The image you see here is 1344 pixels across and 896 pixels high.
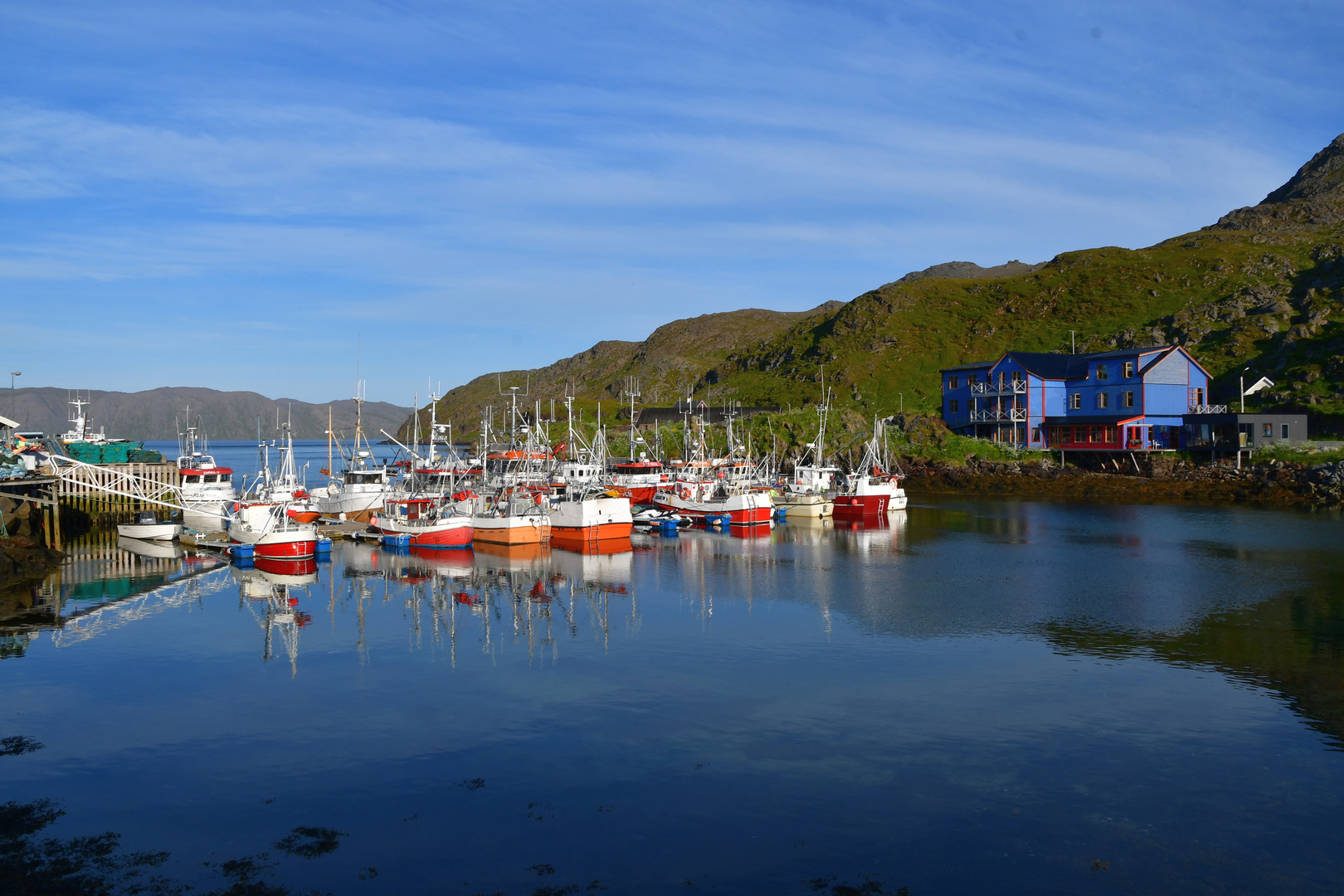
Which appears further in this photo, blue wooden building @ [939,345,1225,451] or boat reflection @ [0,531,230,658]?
blue wooden building @ [939,345,1225,451]

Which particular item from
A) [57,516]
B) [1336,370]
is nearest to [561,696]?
[57,516]

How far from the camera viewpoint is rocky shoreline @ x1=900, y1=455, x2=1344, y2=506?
2995 inches

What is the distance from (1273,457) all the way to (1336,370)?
2200cm

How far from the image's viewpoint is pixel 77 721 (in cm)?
2292

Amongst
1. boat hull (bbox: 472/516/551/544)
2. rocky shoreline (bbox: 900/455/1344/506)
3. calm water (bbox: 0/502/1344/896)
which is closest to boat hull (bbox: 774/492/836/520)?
rocky shoreline (bbox: 900/455/1344/506)

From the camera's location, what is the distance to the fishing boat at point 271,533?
4866cm

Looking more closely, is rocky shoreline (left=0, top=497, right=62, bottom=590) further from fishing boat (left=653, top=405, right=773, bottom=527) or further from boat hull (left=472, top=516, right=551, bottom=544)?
fishing boat (left=653, top=405, right=773, bottom=527)

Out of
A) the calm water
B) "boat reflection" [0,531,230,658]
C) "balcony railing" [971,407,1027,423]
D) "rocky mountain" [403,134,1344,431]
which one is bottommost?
the calm water

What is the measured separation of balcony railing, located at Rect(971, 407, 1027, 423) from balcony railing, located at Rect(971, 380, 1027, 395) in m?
1.94

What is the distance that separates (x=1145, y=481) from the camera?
286 feet

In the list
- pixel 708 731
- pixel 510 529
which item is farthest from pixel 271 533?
pixel 708 731

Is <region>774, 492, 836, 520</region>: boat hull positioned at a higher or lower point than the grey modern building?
lower

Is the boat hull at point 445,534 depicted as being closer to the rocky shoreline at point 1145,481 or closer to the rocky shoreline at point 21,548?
the rocky shoreline at point 21,548

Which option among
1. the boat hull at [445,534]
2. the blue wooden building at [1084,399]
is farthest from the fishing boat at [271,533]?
the blue wooden building at [1084,399]
